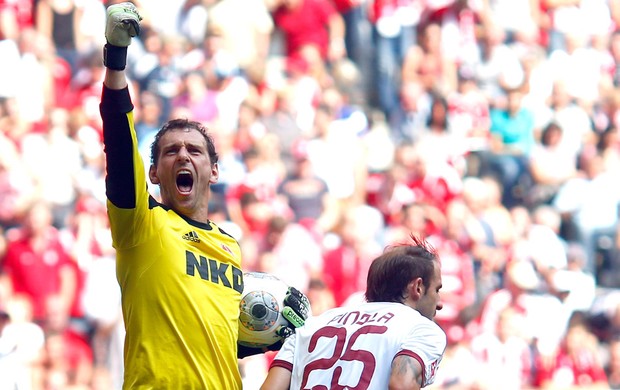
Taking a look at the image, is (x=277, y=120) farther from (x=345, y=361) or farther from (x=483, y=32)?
(x=345, y=361)

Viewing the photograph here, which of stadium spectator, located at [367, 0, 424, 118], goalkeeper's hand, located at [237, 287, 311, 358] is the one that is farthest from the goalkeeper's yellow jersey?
stadium spectator, located at [367, 0, 424, 118]

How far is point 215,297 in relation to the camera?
468cm

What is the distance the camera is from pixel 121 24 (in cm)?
426

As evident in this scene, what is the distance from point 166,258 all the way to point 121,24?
92cm

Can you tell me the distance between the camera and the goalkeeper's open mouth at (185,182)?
190 inches

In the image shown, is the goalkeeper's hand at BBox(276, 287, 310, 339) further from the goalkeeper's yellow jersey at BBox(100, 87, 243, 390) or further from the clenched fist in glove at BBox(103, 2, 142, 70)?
the clenched fist in glove at BBox(103, 2, 142, 70)

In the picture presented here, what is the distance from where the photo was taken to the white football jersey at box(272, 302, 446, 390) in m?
4.52

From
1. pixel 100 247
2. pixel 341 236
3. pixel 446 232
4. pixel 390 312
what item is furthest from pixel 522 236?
pixel 390 312

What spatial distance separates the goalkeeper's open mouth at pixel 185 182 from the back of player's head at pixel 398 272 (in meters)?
0.80

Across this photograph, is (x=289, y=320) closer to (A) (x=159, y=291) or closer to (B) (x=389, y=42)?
(A) (x=159, y=291)

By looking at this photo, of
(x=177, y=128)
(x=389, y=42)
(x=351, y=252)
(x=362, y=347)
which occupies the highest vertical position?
(x=389, y=42)

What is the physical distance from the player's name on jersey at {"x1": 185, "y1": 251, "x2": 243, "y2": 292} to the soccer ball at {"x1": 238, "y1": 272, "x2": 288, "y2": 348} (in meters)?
0.14

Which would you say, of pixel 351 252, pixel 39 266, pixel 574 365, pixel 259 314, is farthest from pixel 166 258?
pixel 574 365

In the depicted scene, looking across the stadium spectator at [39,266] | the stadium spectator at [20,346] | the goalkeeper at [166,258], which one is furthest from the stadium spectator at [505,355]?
the goalkeeper at [166,258]
